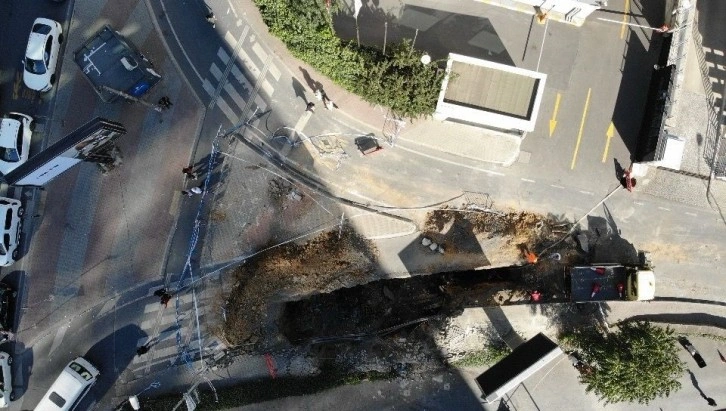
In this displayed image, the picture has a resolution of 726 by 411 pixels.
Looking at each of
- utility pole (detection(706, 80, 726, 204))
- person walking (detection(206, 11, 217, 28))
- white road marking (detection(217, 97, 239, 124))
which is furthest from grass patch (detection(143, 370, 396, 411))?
utility pole (detection(706, 80, 726, 204))

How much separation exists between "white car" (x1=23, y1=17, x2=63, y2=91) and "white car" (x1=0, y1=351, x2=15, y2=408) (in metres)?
16.0

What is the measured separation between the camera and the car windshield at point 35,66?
26.7 metres

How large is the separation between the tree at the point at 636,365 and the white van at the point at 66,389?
28.6 m

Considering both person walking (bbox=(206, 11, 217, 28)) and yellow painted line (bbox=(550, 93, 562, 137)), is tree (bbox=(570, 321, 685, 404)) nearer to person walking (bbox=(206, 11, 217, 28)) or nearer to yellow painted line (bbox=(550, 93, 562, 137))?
yellow painted line (bbox=(550, 93, 562, 137))

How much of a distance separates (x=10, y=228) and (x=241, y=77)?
15.9m

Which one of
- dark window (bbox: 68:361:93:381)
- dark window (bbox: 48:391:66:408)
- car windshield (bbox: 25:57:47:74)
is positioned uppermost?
car windshield (bbox: 25:57:47:74)

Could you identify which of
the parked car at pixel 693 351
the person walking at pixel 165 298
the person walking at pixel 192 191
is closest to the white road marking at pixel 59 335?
the person walking at pixel 165 298

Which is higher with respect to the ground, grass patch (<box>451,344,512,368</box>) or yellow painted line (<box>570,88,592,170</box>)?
yellow painted line (<box>570,88,592,170</box>)

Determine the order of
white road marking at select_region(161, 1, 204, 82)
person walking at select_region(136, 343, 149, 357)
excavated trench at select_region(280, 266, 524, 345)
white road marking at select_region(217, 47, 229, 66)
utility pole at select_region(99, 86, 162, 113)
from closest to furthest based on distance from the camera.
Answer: utility pole at select_region(99, 86, 162, 113), white road marking at select_region(217, 47, 229, 66), white road marking at select_region(161, 1, 204, 82), person walking at select_region(136, 343, 149, 357), excavated trench at select_region(280, 266, 524, 345)

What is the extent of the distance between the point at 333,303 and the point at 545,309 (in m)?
13.0

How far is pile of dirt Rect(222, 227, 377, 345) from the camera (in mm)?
27578

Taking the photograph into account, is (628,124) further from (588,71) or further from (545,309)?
(545,309)

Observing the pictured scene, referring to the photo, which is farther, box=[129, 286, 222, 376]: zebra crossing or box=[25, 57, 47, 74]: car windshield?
box=[129, 286, 222, 376]: zebra crossing

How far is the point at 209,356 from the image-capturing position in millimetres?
28500
